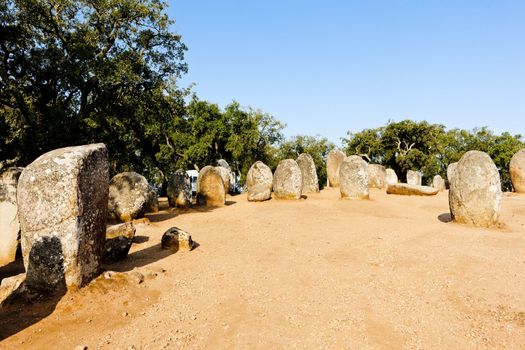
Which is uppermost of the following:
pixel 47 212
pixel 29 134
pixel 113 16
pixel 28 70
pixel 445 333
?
pixel 113 16

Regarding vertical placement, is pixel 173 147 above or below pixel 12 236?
above

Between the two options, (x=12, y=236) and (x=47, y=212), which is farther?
(x=12, y=236)

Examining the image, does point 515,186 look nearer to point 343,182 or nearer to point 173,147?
point 343,182

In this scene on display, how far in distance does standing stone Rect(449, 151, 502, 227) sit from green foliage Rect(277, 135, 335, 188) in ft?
114

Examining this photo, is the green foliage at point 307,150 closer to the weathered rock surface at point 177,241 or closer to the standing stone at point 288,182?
the standing stone at point 288,182

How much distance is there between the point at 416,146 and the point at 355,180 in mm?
27674

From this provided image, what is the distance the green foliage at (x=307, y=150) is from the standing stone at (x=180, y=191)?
98.3 ft

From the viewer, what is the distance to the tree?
15.0 metres

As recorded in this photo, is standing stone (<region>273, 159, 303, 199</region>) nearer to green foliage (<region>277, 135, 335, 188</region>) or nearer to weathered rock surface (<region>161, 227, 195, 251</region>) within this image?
weathered rock surface (<region>161, 227, 195, 251</region>)

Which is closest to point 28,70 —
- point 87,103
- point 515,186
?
point 87,103

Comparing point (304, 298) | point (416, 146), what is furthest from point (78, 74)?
point (416, 146)

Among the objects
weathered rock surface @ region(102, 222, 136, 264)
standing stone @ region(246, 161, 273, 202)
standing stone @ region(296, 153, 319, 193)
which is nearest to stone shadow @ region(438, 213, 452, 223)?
standing stone @ region(246, 161, 273, 202)

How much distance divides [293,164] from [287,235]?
26.2 feet

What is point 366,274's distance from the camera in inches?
281
